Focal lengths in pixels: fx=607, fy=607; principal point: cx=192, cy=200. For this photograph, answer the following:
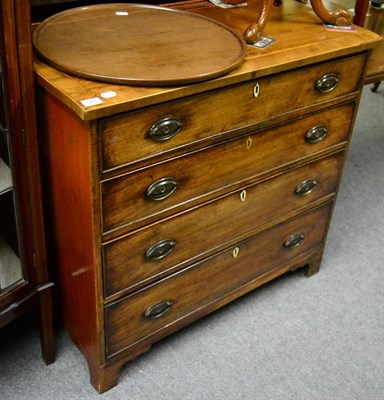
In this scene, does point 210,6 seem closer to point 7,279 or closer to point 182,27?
point 182,27

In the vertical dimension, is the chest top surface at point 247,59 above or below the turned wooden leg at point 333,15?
below

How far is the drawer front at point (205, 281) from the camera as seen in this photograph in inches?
66.6

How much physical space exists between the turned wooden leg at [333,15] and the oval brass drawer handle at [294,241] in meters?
0.71

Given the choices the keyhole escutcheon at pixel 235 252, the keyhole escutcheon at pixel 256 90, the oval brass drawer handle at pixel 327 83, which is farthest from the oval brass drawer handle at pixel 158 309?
the oval brass drawer handle at pixel 327 83

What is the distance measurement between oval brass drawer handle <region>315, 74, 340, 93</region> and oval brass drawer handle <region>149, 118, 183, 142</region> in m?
0.51

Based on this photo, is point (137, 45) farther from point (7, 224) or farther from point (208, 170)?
point (7, 224)

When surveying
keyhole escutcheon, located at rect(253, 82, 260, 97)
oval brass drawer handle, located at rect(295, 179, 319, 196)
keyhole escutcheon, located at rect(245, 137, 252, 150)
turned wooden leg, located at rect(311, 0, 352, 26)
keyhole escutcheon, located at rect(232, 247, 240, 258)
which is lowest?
keyhole escutcheon, located at rect(232, 247, 240, 258)

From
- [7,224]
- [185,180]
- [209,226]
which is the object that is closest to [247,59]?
[185,180]

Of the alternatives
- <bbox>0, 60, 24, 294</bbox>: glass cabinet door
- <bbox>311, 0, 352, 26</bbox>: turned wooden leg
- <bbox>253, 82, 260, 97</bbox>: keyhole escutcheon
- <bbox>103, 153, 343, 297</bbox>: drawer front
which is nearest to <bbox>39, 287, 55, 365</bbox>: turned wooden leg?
<bbox>0, 60, 24, 294</bbox>: glass cabinet door

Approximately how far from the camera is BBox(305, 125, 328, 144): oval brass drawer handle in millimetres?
1846

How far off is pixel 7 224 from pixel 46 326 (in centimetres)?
36

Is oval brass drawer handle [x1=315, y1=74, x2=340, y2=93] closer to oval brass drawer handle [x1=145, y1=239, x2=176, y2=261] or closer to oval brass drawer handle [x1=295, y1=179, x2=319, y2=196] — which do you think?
oval brass drawer handle [x1=295, y1=179, x2=319, y2=196]

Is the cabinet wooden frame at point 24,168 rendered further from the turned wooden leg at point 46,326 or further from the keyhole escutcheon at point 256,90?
the keyhole escutcheon at point 256,90

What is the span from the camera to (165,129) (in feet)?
4.69
